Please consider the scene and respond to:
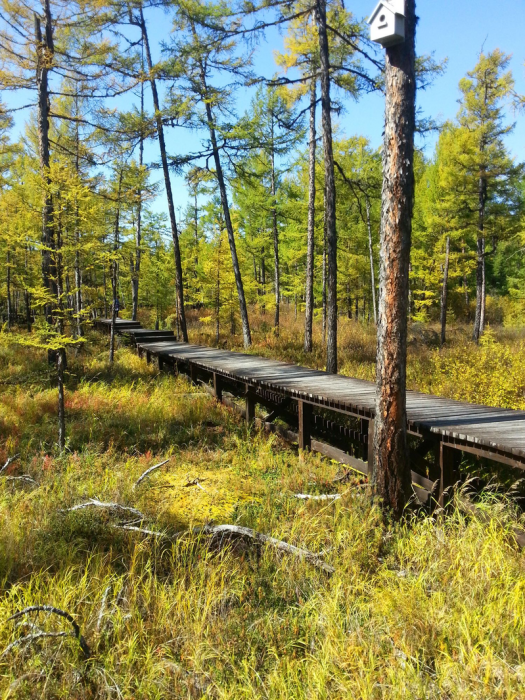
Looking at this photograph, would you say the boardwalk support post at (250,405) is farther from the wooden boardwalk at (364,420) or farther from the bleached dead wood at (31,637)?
the bleached dead wood at (31,637)

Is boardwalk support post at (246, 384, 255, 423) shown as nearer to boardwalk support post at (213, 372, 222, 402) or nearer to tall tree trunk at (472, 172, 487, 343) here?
boardwalk support post at (213, 372, 222, 402)

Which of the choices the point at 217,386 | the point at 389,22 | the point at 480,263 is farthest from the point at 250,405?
the point at 480,263

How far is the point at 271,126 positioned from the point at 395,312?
66.1ft

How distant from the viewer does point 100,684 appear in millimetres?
2469

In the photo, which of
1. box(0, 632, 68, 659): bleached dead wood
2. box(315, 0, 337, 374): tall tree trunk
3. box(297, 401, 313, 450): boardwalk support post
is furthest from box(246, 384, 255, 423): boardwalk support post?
box(0, 632, 68, 659): bleached dead wood

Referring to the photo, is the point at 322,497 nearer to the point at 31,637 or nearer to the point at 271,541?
the point at 271,541

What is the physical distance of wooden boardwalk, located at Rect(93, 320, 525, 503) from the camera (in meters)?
4.23

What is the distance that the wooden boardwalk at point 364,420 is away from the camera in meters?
4.23

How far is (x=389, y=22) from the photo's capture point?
3936mm

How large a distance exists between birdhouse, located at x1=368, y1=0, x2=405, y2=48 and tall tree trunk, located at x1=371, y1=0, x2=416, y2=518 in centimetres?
9

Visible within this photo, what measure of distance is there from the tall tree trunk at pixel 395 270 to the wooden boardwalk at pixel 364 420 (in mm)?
463

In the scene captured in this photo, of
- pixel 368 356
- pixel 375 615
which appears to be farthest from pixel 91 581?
pixel 368 356

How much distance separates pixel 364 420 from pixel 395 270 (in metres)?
3.43

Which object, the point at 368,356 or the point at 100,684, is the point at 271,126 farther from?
the point at 100,684
